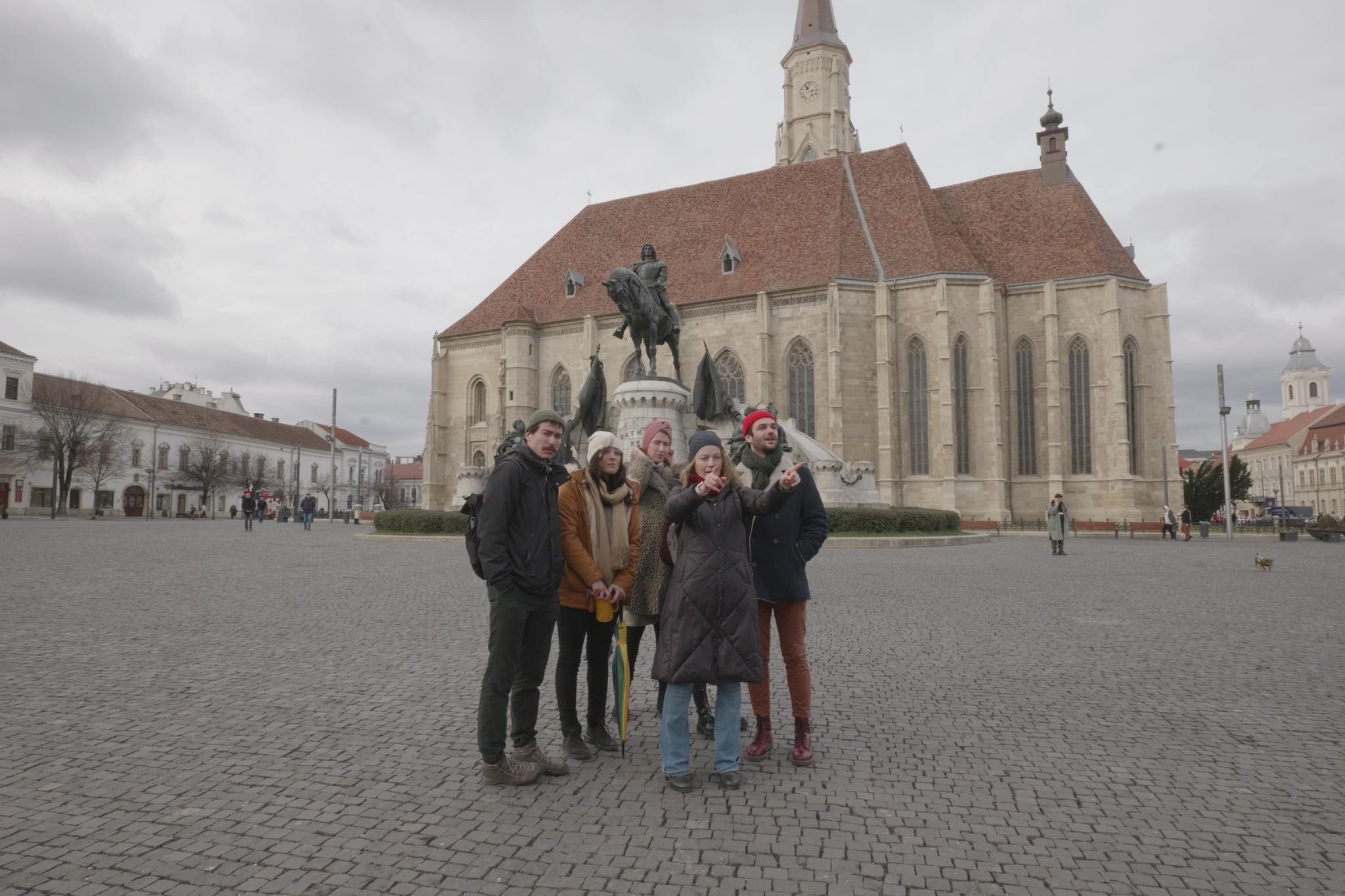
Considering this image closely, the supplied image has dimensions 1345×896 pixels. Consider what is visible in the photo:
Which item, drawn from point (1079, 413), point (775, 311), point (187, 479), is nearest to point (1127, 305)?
point (1079, 413)

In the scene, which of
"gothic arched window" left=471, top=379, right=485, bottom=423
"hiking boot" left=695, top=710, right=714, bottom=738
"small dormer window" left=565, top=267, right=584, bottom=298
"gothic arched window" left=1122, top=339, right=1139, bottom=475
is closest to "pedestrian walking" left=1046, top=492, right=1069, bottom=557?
"hiking boot" left=695, top=710, right=714, bottom=738

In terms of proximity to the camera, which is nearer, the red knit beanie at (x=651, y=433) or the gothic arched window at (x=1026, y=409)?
the red knit beanie at (x=651, y=433)

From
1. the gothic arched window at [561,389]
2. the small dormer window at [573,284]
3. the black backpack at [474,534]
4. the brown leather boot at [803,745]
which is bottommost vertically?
the brown leather boot at [803,745]

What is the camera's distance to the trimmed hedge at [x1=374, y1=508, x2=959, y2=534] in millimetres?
19891

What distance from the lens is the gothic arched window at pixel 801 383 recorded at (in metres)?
36.7

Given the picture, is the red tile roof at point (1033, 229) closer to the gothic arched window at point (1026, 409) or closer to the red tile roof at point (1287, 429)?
the gothic arched window at point (1026, 409)

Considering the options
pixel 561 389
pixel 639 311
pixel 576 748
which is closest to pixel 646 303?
pixel 639 311

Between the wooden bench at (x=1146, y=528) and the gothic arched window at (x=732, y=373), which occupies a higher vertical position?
the gothic arched window at (x=732, y=373)

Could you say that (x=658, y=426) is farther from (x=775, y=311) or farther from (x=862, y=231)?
(x=862, y=231)

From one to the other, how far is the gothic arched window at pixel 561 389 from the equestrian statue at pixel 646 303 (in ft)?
70.3

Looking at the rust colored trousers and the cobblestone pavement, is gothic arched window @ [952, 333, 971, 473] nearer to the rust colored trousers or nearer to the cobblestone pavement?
the cobblestone pavement

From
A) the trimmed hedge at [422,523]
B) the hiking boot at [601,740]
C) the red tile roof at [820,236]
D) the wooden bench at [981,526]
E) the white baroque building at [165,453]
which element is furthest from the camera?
the white baroque building at [165,453]

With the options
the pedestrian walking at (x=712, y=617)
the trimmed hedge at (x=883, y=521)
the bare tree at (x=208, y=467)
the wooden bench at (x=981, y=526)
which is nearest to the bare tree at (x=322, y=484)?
the bare tree at (x=208, y=467)

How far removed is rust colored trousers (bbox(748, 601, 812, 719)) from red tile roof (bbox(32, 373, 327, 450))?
62.3 meters
